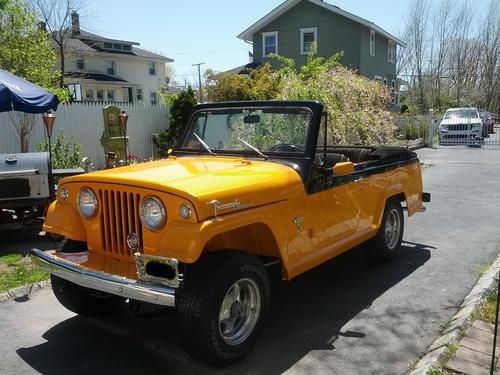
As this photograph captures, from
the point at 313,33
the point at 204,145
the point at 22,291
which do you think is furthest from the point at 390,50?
the point at 22,291

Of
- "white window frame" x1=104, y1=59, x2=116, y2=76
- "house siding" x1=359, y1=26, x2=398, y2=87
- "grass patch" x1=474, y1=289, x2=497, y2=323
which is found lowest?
"grass patch" x1=474, y1=289, x2=497, y2=323

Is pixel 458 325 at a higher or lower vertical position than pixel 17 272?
lower

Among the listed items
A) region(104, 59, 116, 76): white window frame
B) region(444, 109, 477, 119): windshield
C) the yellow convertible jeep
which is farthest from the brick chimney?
the yellow convertible jeep

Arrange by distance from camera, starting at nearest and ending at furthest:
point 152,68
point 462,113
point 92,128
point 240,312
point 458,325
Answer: point 240,312 < point 458,325 < point 92,128 < point 462,113 < point 152,68

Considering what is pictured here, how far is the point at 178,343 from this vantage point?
3.85 meters

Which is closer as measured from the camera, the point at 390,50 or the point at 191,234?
the point at 191,234

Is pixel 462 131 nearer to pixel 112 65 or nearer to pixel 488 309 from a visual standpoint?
pixel 488 309

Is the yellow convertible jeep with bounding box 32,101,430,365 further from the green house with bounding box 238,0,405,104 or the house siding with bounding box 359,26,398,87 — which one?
the house siding with bounding box 359,26,398,87

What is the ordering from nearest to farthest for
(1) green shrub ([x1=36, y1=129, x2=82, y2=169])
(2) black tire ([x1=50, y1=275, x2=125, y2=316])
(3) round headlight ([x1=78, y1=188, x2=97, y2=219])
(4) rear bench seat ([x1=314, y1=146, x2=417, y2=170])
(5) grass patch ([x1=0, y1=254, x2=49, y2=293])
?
(3) round headlight ([x1=78, y1=188, x2=97, y2=219]) → (2) black tire ([x1=50, y1=275, x2=125, y2=316]) → (5) grass patch ([x1=0, y1=254, x2=49, y2=293]) → (4) rear bench seat ([x1=314, y1=146, x2=417, y2=170]) → (1) green shrub ([x1=36, y1=129, x2=82, y2=169])

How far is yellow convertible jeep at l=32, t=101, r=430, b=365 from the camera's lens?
322 centimetres

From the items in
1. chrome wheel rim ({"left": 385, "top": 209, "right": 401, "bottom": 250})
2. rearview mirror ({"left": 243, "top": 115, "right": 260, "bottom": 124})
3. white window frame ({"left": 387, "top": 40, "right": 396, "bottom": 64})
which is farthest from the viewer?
white window frame ({"left": 387, "top": 40, "right": 396, "bottom": 64})

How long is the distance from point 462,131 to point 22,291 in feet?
69.3

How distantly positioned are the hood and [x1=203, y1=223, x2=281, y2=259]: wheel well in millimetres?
284

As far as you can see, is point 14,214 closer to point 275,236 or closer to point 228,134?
point 228,134
